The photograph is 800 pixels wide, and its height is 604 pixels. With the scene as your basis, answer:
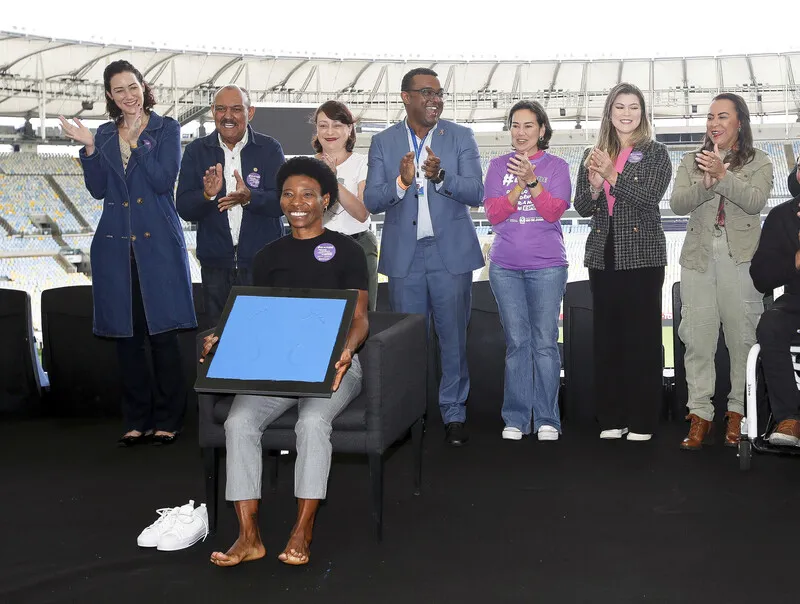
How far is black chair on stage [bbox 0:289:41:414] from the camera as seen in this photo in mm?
4598

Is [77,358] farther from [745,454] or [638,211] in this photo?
[745,454]

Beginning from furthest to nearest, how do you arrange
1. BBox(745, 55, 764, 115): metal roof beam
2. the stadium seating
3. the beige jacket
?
BBox(745, 55, 764, 115): metal roof beam, the stadium seating, the beige jacket

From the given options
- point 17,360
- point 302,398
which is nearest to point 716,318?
point 302,398

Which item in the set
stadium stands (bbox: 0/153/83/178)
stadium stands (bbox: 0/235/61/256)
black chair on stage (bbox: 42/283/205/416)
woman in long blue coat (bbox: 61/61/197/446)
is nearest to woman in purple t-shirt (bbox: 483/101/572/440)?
woman in long blue coat (bbox: 61/61/197/446)

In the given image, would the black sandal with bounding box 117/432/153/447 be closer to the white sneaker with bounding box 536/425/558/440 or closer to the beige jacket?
the white sneaker with bounding box 536/425/558/440

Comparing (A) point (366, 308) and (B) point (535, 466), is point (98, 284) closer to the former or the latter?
(A) point (366, 308)

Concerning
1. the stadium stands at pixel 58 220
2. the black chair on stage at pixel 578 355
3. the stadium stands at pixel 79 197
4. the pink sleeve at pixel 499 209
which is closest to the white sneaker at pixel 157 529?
the pink sleeve at pixel 499 209

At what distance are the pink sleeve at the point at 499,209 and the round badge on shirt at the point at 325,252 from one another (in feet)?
3.58

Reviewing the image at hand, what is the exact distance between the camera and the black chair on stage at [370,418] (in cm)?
260

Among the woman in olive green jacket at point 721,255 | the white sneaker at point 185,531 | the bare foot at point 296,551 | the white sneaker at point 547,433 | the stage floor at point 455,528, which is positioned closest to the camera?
the stage floor at point 455,528

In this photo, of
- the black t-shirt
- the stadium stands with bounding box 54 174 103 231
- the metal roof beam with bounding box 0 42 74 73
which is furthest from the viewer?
the stadium stands with bounding box 54 174 103 231

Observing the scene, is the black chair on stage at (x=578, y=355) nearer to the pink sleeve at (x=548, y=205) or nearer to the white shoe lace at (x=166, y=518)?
the pink sleeve at (x=548, y=205)

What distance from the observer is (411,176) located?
3.42m

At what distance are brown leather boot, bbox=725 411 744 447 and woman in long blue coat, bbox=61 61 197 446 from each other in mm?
2307
